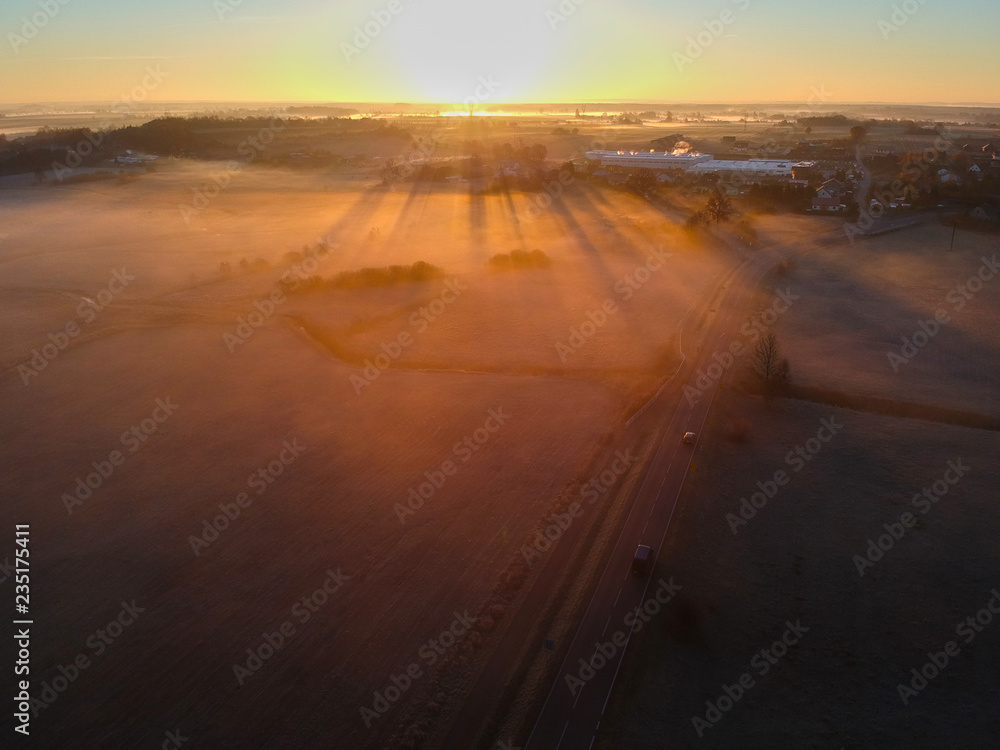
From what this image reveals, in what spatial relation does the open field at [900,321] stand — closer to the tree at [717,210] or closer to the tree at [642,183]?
the tree at [717,210]

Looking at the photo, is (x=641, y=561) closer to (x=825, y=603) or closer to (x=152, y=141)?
(x=825, y=603)

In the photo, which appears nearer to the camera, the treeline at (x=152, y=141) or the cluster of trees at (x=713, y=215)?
the cluster of trees at (x=713, y=215)

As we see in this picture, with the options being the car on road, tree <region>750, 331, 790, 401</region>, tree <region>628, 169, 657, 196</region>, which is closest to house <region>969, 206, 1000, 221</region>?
tree <region>628, 169, 657, 196</region>

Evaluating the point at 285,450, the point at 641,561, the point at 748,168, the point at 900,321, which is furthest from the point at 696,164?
the point at 641,561

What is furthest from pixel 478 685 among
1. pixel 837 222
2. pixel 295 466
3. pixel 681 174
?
pixel 681 174

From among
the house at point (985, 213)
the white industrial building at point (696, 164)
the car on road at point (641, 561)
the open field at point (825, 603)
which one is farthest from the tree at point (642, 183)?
the car on road at point (641, 561)

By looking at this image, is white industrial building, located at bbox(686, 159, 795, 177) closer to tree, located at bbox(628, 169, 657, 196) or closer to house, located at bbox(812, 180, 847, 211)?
tree, located at bbox(628, 169, 657, 196)
